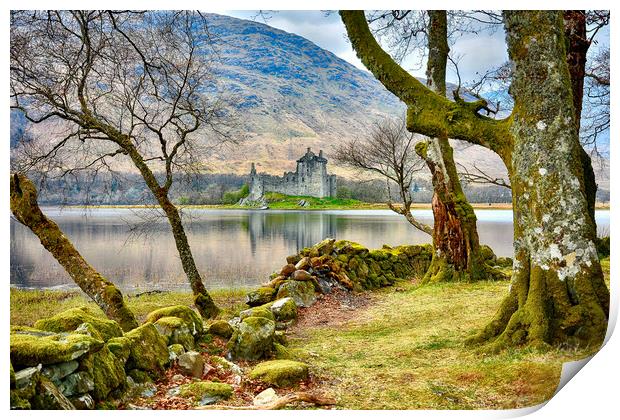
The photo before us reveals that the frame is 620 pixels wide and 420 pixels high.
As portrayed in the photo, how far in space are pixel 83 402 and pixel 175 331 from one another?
A: 1.20m

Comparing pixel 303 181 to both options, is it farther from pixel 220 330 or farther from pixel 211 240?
pixel 220 330

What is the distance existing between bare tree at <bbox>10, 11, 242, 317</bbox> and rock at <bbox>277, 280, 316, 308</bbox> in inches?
42.2

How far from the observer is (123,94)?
23.9 ft

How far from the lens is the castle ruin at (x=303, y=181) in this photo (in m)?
→ 18.2

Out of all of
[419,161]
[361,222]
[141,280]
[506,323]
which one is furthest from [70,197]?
[361,222]

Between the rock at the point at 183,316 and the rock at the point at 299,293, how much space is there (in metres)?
2.77

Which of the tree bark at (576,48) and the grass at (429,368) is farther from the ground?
the tree bark at (576,48)

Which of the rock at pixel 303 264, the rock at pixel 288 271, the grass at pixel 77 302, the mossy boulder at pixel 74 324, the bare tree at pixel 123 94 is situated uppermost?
the bare tree at pixel 123 94

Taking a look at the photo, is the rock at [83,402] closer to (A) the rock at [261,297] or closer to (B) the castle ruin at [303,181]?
(A) the rock at [261,297]

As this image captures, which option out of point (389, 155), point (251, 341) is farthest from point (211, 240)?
point (251, 341)

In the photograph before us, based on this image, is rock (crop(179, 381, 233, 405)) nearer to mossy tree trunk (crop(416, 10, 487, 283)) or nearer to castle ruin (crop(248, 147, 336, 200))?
mossy tree trunk (crop(416, 10, 487, 283))

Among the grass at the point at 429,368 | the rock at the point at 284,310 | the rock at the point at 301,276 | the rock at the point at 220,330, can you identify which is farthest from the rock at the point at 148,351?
the rock at the point at 301,276

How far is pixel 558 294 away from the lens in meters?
3.59
